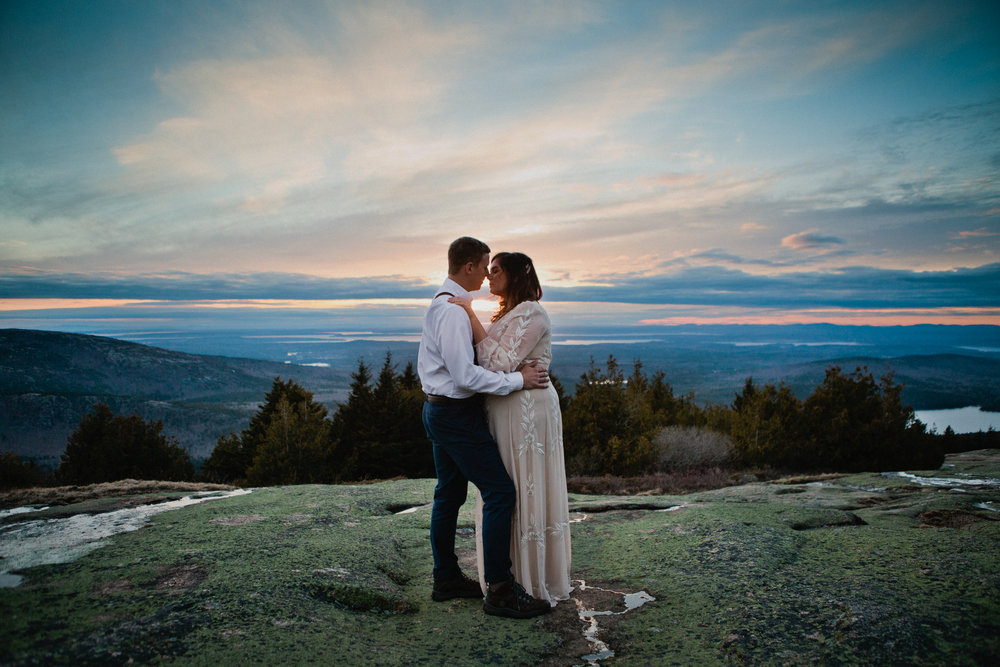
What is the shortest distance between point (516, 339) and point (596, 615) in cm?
216

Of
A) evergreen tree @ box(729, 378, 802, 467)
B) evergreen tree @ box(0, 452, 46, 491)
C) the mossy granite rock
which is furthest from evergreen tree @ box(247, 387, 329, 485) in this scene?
evergreen tree @ box(729, 378, 802, 467)

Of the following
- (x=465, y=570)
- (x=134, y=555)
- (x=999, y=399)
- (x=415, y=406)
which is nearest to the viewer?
Result: (x=134, y=555)

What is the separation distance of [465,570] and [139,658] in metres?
2.87

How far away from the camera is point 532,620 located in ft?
13.0

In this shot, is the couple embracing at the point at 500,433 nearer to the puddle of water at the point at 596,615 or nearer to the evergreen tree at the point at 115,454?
the puddle of water at the point at 596,615

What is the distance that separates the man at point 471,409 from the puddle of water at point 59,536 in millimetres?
3253

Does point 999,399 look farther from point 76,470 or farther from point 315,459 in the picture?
point 76,470

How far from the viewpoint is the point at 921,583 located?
13.1 ft

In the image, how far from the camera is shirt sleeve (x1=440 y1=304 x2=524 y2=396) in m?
3.85

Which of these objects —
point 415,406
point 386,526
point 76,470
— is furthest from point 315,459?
point 386,526


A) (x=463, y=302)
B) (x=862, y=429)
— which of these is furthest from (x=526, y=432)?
(x=862, y=429)

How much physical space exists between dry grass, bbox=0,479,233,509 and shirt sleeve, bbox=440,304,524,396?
6766 millimetres

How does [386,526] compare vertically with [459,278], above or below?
below

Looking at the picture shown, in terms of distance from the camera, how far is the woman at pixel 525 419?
163 inches
